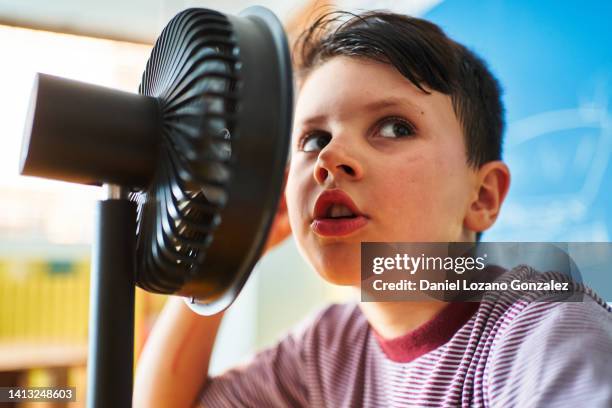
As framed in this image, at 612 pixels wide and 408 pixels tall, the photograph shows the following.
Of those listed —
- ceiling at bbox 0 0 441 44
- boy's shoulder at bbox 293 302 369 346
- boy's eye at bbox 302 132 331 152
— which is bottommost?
boy's shoulder at bbox 293 302 369 346

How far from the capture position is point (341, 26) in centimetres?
81

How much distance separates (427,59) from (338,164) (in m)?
0.18

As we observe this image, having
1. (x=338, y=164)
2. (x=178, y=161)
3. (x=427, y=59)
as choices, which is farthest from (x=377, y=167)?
(x=178, y=161)

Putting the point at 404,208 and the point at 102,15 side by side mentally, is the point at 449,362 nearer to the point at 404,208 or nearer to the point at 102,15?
the point at 404,208

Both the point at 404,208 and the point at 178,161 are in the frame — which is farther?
the point at 404,208

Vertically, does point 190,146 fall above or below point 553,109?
below

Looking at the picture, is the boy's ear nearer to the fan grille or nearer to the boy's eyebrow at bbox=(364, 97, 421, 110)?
the boy's eyebrow at bbox=(364, 97, 421, 110)

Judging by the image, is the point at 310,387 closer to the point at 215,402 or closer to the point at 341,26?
the point at 215,402

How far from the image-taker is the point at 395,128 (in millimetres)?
719

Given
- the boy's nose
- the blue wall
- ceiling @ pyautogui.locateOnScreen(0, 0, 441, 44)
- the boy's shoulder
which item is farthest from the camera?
ceiling @ pyautogui.locateOnScreen(0, 0, 441, 44)

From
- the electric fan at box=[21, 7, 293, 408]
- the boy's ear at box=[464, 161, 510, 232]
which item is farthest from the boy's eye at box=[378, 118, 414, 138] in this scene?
the electric fan at box=[21, 7, 293, 408]

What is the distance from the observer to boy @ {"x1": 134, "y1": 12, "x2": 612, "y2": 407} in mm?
632

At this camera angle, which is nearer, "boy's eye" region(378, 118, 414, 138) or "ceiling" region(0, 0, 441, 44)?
"boy's eye" region(378, 118, 414, 138)

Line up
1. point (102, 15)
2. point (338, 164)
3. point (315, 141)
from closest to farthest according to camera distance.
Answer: point (338, 164) < point (315, 141) < point (102, 15)
